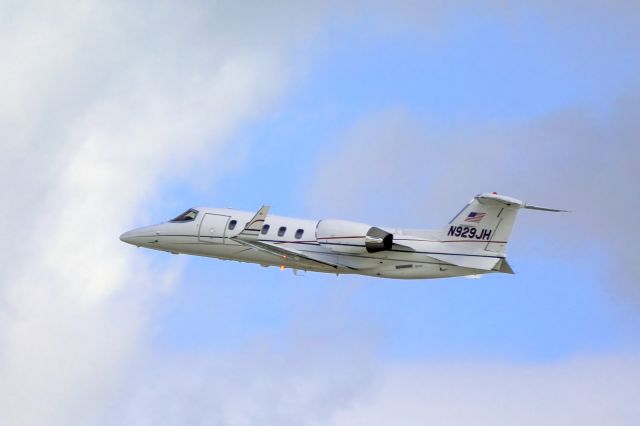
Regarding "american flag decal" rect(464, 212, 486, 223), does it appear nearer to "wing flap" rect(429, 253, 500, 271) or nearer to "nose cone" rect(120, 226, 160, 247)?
"wing flap" rect(429, 253, 500, 271)

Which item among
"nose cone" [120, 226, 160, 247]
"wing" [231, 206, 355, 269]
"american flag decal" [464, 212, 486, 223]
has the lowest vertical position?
"wing" [231, 206, 355, 269]

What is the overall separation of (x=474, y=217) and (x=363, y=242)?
5.17 meters

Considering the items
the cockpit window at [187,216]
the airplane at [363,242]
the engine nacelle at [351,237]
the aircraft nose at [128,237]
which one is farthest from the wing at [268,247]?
the aircraft nose at [128,237]

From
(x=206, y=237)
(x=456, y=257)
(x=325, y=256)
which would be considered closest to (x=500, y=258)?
(x=456, y=257)

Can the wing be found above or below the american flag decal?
below

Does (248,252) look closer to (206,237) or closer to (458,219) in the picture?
(206,237)

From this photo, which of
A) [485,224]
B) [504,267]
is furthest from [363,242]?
[504,267]

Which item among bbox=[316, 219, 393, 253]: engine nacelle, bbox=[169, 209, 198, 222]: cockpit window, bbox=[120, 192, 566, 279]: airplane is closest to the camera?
bbox=[120, 192, 566, 279]: airplane

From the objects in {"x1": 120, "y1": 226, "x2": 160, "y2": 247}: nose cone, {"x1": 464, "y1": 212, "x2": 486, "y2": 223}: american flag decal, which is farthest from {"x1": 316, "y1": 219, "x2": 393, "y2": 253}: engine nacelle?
{"x1": 120, "y1": 226, "x2": 160, "y2": 247}: nose cone

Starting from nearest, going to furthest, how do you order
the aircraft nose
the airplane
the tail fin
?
the tail fin, the airplane, the aircraft nose

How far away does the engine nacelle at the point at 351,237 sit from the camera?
273 ft

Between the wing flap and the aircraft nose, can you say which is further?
the aircraft nose

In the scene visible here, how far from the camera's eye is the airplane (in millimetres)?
81625

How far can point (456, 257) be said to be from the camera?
82.2 meters
